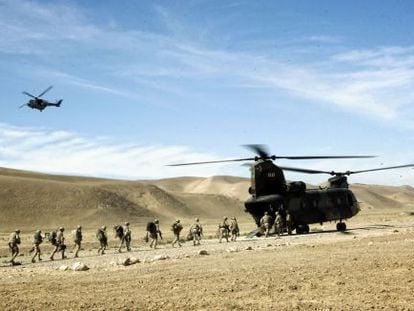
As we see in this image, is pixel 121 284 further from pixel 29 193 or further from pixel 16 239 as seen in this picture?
pixel 29 193

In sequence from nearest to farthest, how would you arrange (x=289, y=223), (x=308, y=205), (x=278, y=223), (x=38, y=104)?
1. (x=278, y=223)
2. (x=289, y=223)
3. (x=308, y=205)
4. (x=38, y=104)

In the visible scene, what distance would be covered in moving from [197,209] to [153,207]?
43.8 feet

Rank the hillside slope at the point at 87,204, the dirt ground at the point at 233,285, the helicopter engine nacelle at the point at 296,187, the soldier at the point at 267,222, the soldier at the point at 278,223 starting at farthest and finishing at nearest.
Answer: the hillside slope at the point at 87,204 → the helicopter engine nacelle at the point at 296,187 → the soldier at the point at 267,222 → the soldier at the point at 278,223 → the dirt ground at the point at 233,285

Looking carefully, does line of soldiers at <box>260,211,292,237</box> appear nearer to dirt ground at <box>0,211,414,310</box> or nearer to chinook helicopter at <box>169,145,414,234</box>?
chinook helicopter at <box>169,145,414,234</box>

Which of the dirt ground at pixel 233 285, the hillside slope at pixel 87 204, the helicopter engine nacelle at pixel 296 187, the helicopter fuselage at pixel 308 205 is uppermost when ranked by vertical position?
the hillside slope at pixel 87 204

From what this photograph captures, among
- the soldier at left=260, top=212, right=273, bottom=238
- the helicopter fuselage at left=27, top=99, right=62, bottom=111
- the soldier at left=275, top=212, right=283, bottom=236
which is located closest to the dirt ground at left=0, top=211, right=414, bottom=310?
the soldier at left=275, top=212, right=283, bottom=236

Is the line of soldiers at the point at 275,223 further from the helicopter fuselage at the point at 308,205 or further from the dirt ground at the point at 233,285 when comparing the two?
the dirt ground at the point at 233,285

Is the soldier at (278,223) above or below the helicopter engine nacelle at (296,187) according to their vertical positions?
below

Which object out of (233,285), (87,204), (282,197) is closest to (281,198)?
(282,197)

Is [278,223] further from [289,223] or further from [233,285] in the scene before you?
[233,285]

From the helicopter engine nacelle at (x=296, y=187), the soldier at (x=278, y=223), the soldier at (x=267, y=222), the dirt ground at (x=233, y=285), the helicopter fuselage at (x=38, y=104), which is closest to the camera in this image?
the dirt ground at (x=233, y=285)

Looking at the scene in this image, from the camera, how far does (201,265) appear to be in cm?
1602

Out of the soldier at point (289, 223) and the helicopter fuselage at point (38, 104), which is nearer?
the soldier at point (289, 223)

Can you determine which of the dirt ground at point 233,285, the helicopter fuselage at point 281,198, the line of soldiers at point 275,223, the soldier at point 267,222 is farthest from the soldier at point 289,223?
the dirt ground at point 233,285
